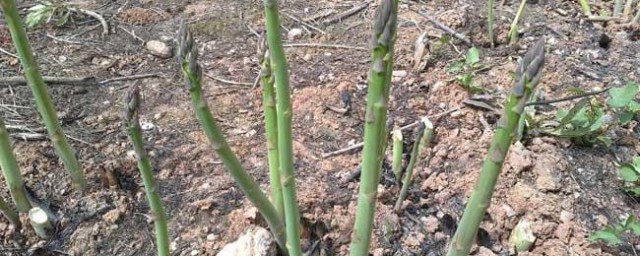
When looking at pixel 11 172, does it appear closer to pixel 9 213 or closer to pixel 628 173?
pixel 9 213

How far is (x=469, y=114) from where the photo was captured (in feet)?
5.89

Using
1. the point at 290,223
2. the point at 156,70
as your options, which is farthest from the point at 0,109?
the point at 290,223

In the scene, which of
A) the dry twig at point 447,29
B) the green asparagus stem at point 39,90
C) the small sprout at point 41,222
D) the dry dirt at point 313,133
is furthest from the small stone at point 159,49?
the dry twig at point 447,29

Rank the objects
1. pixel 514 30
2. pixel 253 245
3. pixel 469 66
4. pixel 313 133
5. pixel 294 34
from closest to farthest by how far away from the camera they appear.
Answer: pixel 253 245
pixel 313 133
pixel 469 66
pixel 514 30
pixel 294 34

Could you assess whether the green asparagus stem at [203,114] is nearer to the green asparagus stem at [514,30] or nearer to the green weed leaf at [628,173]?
the green weed leaf at [628,173]

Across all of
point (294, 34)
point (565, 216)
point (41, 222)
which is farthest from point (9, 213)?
point (565, 216)

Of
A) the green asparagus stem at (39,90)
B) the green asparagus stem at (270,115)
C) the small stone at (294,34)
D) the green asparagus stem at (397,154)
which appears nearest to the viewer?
the green asparagus stem at (270,115)

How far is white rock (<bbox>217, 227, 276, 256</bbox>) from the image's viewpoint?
1.31m

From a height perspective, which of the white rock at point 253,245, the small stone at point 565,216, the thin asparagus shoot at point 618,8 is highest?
the thin asparagus shoot at point 618,8

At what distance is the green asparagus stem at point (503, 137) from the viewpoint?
72cm

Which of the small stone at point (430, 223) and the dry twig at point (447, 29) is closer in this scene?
the small stone at point (430, 223)

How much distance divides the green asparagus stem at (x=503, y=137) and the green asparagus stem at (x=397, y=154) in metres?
0.60

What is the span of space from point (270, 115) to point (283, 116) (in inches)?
3.2

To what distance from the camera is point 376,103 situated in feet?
2.66
